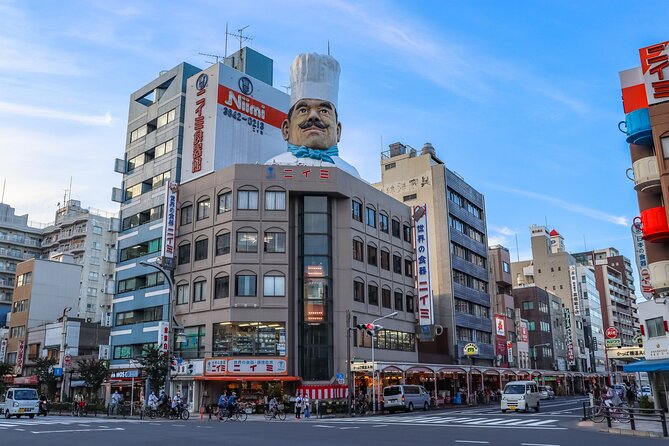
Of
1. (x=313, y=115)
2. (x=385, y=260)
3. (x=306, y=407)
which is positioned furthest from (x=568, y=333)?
(x=306, y=407)

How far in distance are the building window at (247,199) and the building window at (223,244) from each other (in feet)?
9.08

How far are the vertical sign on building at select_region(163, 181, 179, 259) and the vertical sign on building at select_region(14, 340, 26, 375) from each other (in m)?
34.0

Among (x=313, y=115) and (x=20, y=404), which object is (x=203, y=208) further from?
(x=20, y=404)

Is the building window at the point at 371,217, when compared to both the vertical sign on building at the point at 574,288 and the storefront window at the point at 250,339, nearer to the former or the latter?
the storefront window at the point at 250,339

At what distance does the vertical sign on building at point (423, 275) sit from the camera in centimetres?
6000

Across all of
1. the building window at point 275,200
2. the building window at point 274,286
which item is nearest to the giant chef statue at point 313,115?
the building window at point 275,200

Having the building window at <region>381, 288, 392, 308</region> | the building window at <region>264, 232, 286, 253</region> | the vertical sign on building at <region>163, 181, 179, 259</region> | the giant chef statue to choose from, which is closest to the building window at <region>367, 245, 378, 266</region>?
the building window at <region>381, 288, 392, 308</region>

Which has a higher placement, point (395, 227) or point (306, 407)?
point (395, 227)

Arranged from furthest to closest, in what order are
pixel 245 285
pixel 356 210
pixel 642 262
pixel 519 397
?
pixel 356 210 → pixel 245 285 → pixel 519 397 → pixel 642 262

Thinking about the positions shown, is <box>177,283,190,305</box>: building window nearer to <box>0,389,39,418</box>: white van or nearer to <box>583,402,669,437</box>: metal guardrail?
<box>0,389,39,418</box>: white van

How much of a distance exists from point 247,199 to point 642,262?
3046 centimetres

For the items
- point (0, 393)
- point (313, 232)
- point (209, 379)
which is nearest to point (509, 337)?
point (313, 232)

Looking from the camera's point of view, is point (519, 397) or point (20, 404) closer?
point (20, 404)

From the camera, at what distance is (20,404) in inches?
1500
